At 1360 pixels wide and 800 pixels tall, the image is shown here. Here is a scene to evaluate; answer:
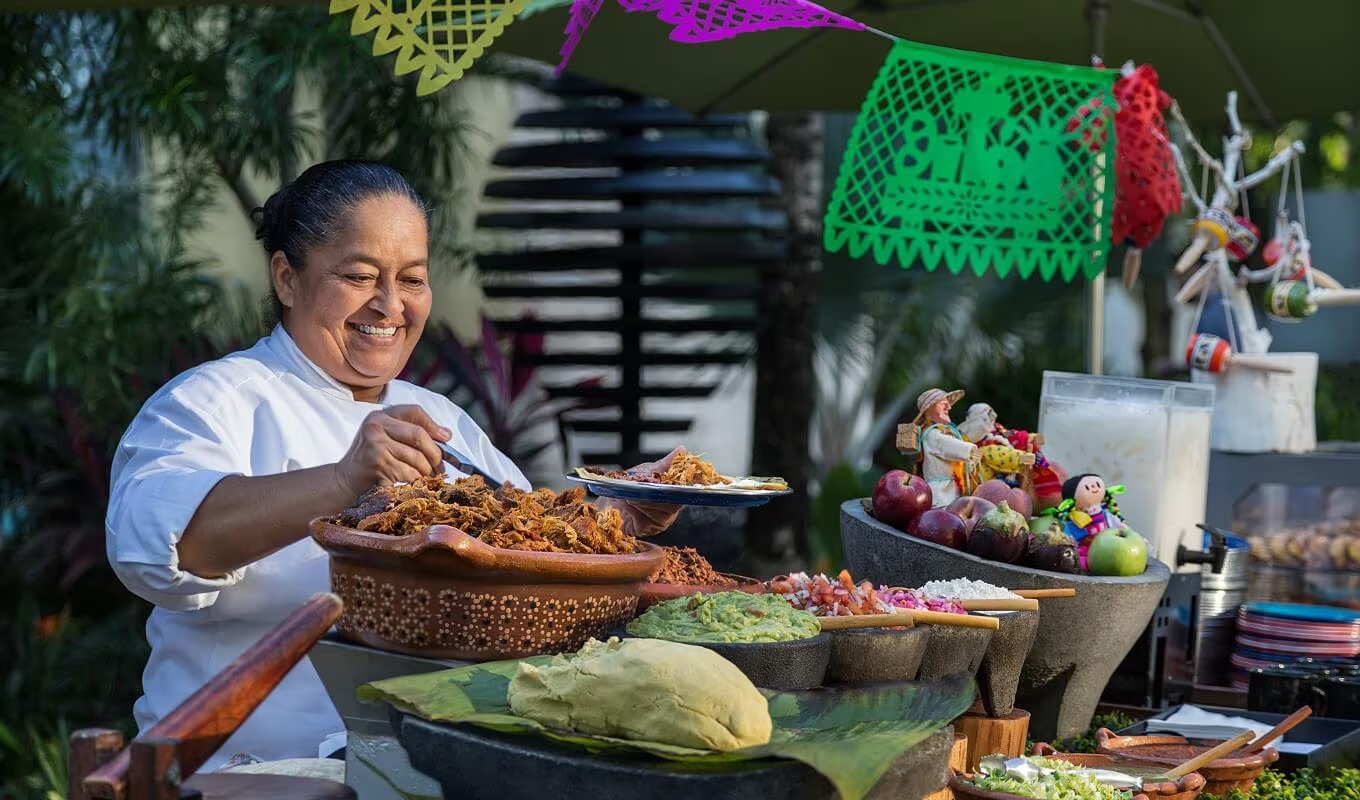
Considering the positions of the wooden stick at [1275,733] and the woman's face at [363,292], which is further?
the woman's face at [363,292]

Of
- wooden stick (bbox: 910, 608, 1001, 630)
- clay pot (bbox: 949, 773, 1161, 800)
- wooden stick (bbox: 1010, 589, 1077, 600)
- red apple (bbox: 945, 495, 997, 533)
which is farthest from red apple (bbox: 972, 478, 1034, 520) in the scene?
clay pot (bbox: 949, 773, 1161, 800)

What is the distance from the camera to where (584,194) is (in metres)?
6.32

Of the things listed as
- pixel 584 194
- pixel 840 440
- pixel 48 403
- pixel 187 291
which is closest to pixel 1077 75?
pixel 584 194

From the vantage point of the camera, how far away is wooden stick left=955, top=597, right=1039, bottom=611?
221 cm

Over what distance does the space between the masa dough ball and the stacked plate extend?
1.97m

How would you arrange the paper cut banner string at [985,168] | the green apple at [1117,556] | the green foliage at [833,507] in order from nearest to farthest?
the green apple at [1117,556] < the paper cut banner string at [985,168] < the green foliage at [833,507]

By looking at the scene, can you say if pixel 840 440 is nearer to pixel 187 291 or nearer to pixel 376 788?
pixel 187 291

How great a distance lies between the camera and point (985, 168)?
355cm

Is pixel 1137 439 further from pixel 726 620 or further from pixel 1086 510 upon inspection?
pixel 726 620

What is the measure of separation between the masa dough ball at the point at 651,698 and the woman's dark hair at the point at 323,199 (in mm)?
1270

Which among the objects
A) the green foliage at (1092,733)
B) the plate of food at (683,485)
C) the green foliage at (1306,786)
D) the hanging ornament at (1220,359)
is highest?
the hanging ornament at (1220,359)

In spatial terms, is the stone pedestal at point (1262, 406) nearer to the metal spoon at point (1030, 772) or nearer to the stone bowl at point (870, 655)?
the metal spoon at point (1030, 772)

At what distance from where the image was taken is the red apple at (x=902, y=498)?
263 centimetres

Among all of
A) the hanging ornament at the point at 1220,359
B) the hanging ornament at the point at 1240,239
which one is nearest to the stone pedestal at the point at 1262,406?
the hanging ornament at the point at 1220,359
